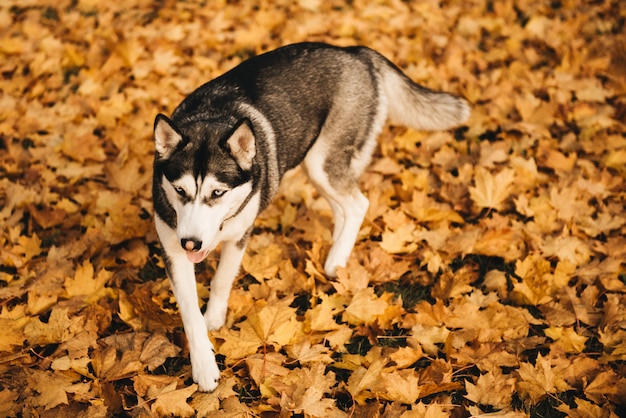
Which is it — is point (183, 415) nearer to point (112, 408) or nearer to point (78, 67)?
point (112, 408)

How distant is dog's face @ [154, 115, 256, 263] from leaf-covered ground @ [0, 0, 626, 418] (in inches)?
25.5

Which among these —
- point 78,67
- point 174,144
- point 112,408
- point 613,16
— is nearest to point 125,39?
point 78,67

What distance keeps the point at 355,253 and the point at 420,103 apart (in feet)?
3.94

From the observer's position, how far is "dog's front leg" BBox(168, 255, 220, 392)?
2.72 meters

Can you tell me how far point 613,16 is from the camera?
21.0 feet

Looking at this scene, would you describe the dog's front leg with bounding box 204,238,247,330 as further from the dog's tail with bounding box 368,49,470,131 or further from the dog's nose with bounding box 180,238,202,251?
the dog's tail with bounding box 368,49,470,131

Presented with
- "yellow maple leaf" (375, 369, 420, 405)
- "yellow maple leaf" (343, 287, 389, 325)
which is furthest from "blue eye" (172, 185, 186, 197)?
"yellow maple leaf" (375, 369, 420, 405)

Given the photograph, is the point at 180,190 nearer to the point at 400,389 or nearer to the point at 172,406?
the point at 172,406

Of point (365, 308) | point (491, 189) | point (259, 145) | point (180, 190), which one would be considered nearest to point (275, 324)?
point (365, 308)

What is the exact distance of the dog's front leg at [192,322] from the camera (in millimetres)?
2722

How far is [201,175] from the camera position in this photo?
2574 millimetres

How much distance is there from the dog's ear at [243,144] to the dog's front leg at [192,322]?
600 mm

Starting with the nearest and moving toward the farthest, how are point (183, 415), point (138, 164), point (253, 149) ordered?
point (183, 415), point (253, 149), point (138, 164)

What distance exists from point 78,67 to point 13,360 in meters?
3.77
